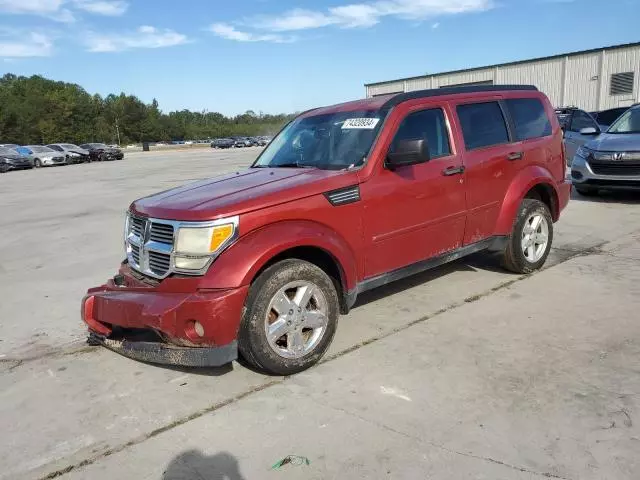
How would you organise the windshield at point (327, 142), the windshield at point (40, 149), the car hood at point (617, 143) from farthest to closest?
the windshield at point (40, 149) → the car hood at point (617, 143) → the windshield at point (327, 142)

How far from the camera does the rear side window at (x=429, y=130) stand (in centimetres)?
454

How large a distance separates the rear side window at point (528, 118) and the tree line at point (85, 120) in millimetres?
55371

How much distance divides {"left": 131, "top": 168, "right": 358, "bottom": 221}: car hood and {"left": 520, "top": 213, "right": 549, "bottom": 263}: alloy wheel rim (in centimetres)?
246

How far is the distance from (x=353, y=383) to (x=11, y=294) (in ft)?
14.7

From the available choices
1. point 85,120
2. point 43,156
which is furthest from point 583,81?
point 85,120

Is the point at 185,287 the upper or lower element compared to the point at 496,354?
upper

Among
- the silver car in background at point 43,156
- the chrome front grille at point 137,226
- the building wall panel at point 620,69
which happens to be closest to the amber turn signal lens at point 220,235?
the chrome front grille at point 137,226

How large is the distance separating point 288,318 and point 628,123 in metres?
9.20

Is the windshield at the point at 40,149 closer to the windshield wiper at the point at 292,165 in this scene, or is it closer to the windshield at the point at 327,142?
the windshield at the point at 327,142

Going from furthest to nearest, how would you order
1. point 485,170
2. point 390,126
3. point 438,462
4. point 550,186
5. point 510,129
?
point 550,186
point 510,129
point 485,170
point 390,126
point 438,462

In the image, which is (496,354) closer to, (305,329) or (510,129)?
(305,329)

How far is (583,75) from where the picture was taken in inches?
1455

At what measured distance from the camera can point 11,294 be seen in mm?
6082

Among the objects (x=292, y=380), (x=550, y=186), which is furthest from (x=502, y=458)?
(x=550, y=186)
